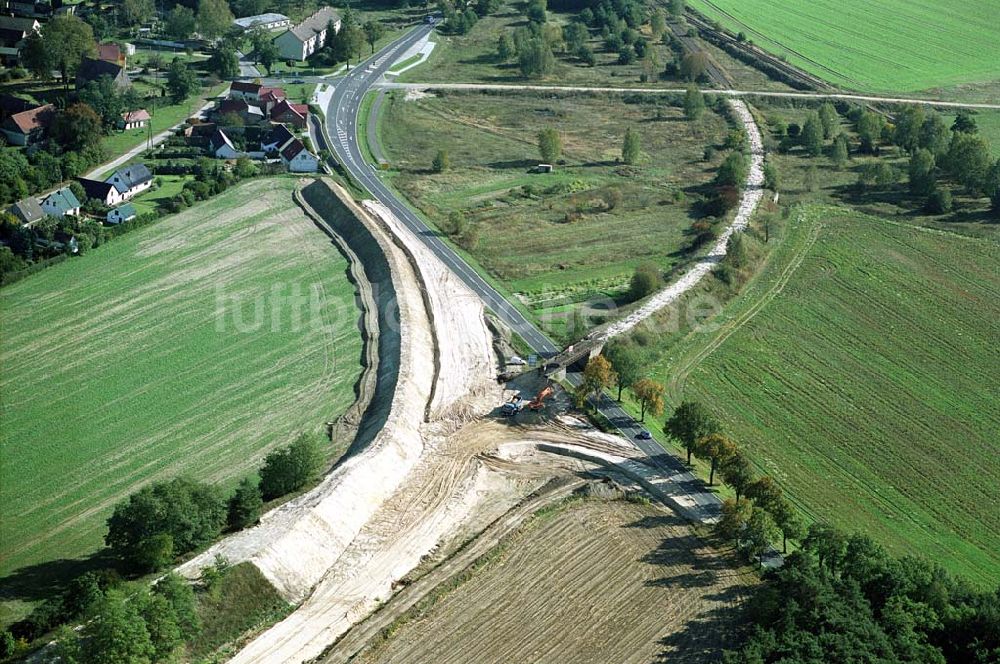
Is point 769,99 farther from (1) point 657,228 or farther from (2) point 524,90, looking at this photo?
(1) point 657,228

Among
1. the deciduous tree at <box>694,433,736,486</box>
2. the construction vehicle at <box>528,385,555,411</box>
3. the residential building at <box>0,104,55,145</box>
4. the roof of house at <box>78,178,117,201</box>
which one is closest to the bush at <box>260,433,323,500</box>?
the construction vehicle at <box>528,385,555,411</box>

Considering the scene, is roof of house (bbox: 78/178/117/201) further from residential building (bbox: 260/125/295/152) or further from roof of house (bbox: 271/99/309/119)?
roof of house (bbox: 271/99/309/119)

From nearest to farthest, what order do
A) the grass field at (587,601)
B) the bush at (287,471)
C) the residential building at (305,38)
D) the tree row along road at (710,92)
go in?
the grass field at (587,601) → the bush at (287,471) → the tree row along road at (710,92) → the residential building at (305,38)

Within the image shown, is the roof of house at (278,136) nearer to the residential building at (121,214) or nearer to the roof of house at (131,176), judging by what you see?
the roof of house at (131,176)

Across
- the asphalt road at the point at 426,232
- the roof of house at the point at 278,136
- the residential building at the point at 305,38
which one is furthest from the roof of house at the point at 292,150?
the residential building at the point at 305,38

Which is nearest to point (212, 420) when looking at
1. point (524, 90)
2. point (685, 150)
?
point (685, 150)

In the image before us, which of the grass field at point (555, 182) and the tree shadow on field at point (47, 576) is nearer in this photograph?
the tree shadow on field at point (47, 576)

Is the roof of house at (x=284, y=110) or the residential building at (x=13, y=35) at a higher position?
the residential building at (x=13, y=35)
